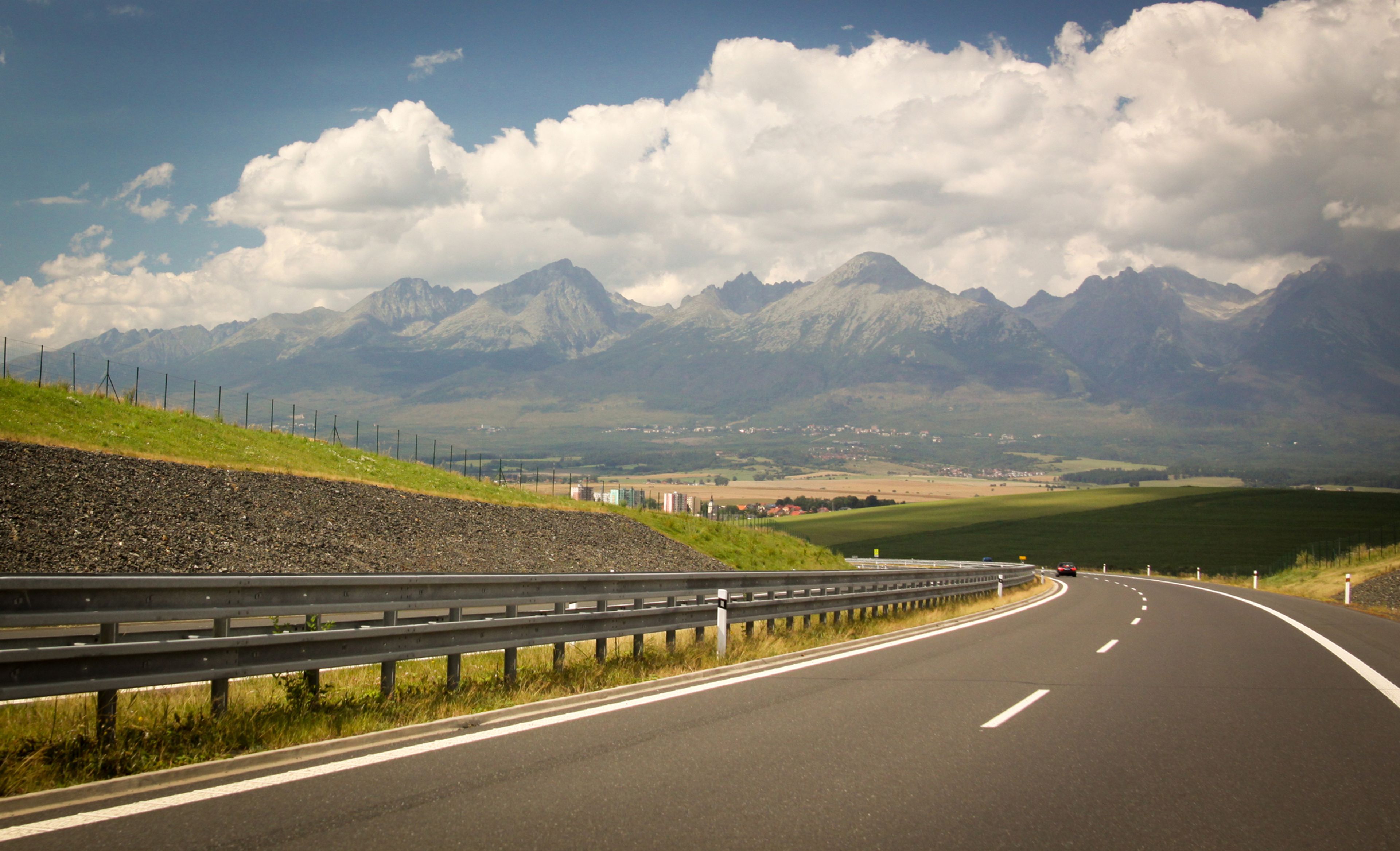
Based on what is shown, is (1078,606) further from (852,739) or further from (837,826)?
(837,826)

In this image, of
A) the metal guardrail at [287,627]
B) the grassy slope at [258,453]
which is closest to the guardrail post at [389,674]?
the metal guardrail at [287,627]

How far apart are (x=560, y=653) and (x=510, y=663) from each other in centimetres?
95

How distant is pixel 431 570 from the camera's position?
30484 millimetres

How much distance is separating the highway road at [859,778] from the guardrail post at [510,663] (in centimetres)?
110

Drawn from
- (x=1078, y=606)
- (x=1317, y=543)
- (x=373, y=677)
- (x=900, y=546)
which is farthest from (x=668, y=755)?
(x=900, y=546)

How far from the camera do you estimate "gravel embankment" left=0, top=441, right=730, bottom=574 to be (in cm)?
2227

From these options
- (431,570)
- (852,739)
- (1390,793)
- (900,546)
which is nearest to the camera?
(1390,793)

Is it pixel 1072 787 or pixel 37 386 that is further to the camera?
pixel 37 386

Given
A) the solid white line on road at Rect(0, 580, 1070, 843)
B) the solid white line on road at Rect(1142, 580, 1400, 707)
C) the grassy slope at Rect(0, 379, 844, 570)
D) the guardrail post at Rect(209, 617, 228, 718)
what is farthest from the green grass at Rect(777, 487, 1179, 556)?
the guardrail post at Rect(209, 617, 228, 718)

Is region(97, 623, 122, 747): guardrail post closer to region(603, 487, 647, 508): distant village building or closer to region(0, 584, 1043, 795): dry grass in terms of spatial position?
region(0, 584, 1043, 795): dry grass

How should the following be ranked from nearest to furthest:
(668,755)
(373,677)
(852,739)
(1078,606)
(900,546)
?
(668,755) → (852,739) → (373,677) → (1078,606) → (900,546)

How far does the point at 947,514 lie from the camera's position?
123 metres

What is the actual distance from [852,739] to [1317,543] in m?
77.7

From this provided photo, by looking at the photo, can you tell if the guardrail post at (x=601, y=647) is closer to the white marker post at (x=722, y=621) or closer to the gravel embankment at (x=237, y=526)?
the white marker post at (x=722, y=621)
